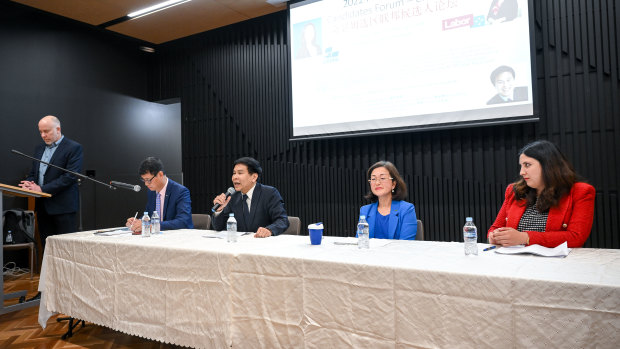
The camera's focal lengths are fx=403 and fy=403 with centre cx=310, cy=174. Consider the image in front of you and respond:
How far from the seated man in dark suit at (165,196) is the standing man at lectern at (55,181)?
0.90 metres

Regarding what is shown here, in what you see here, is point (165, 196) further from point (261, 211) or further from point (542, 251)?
point (542, 251)

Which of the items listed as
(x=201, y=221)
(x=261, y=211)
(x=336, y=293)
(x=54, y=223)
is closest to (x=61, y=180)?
(x=54, y=223)

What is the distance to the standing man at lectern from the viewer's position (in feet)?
11.8

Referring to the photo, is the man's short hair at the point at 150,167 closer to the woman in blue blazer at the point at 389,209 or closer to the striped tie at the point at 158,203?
the striped tie at the point at 158,203

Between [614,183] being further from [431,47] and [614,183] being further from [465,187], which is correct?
[431,47]

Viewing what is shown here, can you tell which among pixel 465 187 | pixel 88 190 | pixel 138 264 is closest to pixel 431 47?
pixel 465 187

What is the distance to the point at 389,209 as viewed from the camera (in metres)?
2.64

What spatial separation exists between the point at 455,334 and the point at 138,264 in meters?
1.67

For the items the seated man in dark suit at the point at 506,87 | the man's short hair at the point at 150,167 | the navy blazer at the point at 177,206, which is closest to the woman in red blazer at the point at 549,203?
the seated man in dark suit at the point at 506,87

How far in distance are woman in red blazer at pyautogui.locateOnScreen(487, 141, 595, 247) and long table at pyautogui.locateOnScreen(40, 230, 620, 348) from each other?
22cm

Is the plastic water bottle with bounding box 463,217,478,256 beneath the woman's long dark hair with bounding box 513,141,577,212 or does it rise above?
beneath

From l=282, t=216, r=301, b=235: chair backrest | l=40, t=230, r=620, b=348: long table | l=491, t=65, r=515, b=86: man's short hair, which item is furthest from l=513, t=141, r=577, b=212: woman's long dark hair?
l=491, t=65, r=515, b=86: man's short hair

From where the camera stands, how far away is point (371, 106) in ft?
13.6

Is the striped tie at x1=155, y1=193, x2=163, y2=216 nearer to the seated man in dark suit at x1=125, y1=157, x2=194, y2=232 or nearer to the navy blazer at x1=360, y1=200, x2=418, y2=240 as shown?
the seated man in dark suit at x1=125, y1=157, x2=194, y2=232
